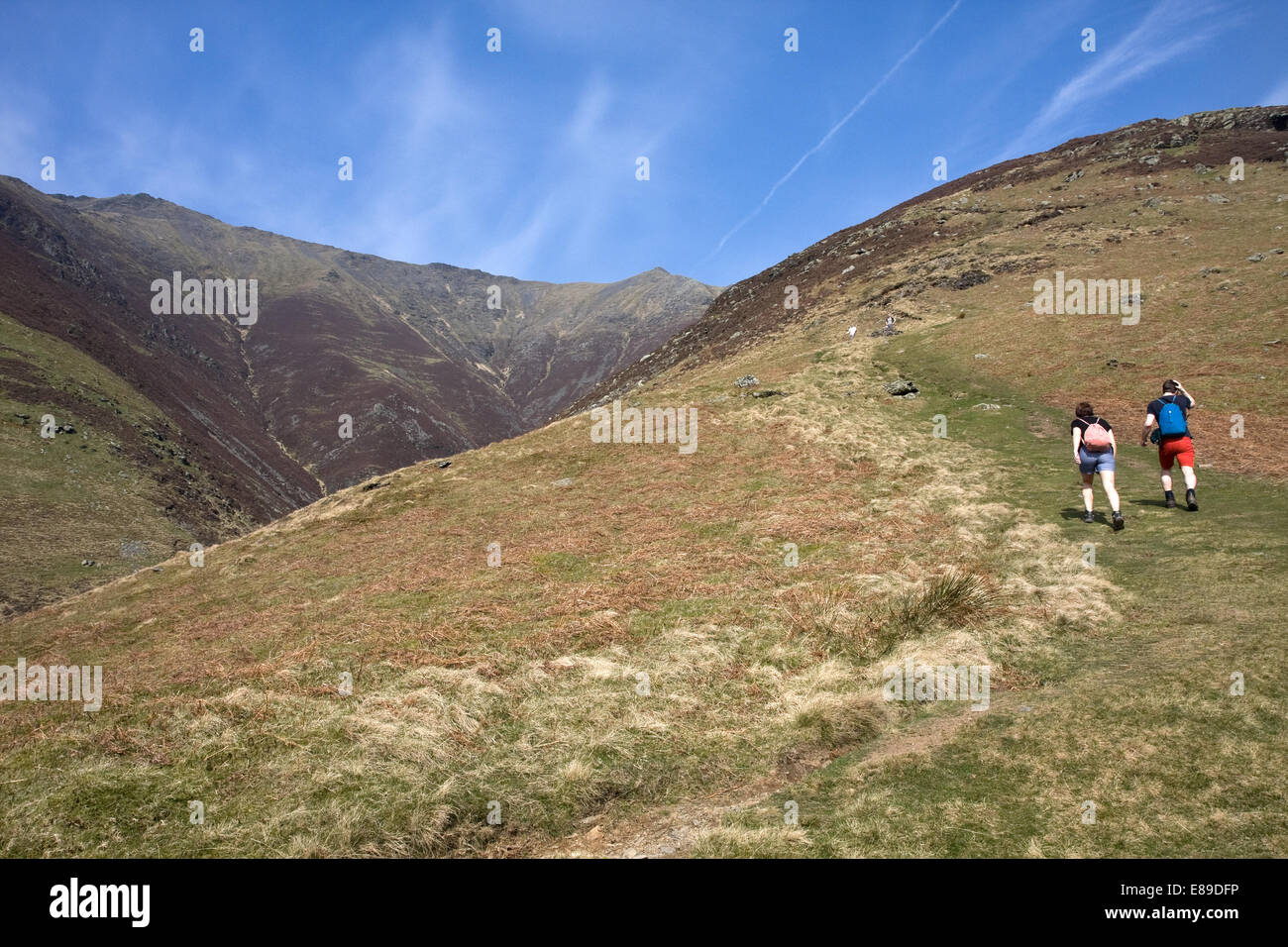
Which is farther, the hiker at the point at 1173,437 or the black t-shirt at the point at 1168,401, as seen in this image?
the black t-shirt at the point at 1168,401

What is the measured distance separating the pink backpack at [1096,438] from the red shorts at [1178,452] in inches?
53.4

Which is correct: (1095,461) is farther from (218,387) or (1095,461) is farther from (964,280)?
(218,387)

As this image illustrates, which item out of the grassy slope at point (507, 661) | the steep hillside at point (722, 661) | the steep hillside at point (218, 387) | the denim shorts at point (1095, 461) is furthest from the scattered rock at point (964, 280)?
the steep hillside at point (218, 387)

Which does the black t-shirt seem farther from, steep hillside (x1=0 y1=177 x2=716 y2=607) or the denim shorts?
steep hillside (x1=0 y1=177 x2=716 y2=607)

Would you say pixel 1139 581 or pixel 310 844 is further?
pixel 1139 581

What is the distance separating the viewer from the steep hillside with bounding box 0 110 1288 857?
6.20 m

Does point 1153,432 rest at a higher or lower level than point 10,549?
higher

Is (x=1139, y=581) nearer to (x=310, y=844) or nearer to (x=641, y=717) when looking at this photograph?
(x=641, y=717)

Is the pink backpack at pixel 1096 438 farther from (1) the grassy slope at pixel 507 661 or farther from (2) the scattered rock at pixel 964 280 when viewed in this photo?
(2) the scattered rock at pixel 964 280

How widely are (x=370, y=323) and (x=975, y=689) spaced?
679 feet

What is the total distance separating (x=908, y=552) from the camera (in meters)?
14.4

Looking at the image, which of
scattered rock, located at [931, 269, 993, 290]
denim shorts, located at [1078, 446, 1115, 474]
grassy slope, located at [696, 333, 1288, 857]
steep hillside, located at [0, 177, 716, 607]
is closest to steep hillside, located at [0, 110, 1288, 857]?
grassy slope, located at [696, 333, 1288, 857]

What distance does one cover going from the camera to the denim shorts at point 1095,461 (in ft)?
46.4
